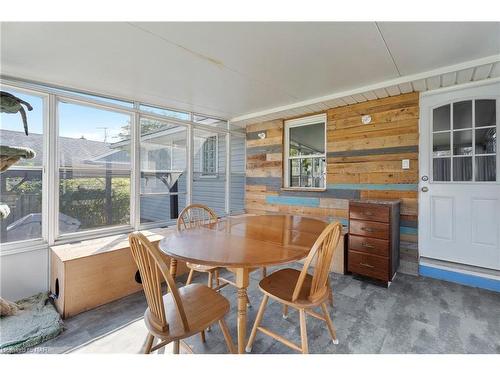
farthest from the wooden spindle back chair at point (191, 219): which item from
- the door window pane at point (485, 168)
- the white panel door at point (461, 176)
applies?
the door window pane at point (485, 168)

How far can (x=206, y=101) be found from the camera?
11.1ft

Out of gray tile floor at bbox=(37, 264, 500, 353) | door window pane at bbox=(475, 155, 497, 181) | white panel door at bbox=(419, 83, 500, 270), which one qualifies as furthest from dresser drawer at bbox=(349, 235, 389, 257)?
door window pane at bbox=(475, 155, 497, 181)

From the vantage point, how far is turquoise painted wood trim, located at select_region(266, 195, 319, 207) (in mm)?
3758

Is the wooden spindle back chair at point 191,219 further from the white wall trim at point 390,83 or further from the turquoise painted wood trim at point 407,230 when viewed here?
the turquoise painted wood trim at point 407,230

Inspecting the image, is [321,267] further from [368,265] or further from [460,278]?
[460,278]

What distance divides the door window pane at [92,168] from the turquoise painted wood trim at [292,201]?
2357 millimetres

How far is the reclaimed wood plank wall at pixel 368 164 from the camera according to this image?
291 cm

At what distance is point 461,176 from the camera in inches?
107

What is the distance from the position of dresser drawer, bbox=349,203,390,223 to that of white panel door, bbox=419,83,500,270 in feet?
2.34

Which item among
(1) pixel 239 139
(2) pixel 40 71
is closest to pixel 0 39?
(2) pixel 40 71

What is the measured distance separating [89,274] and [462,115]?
4.37 m

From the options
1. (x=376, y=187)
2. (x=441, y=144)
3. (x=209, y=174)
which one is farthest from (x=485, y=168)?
(x=209, y=174)

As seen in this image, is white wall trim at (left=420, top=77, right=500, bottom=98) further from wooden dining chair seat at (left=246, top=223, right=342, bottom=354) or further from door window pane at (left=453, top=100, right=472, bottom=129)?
wooden dining chair seat at (left=246, top=223, right=342, bottom=354)
